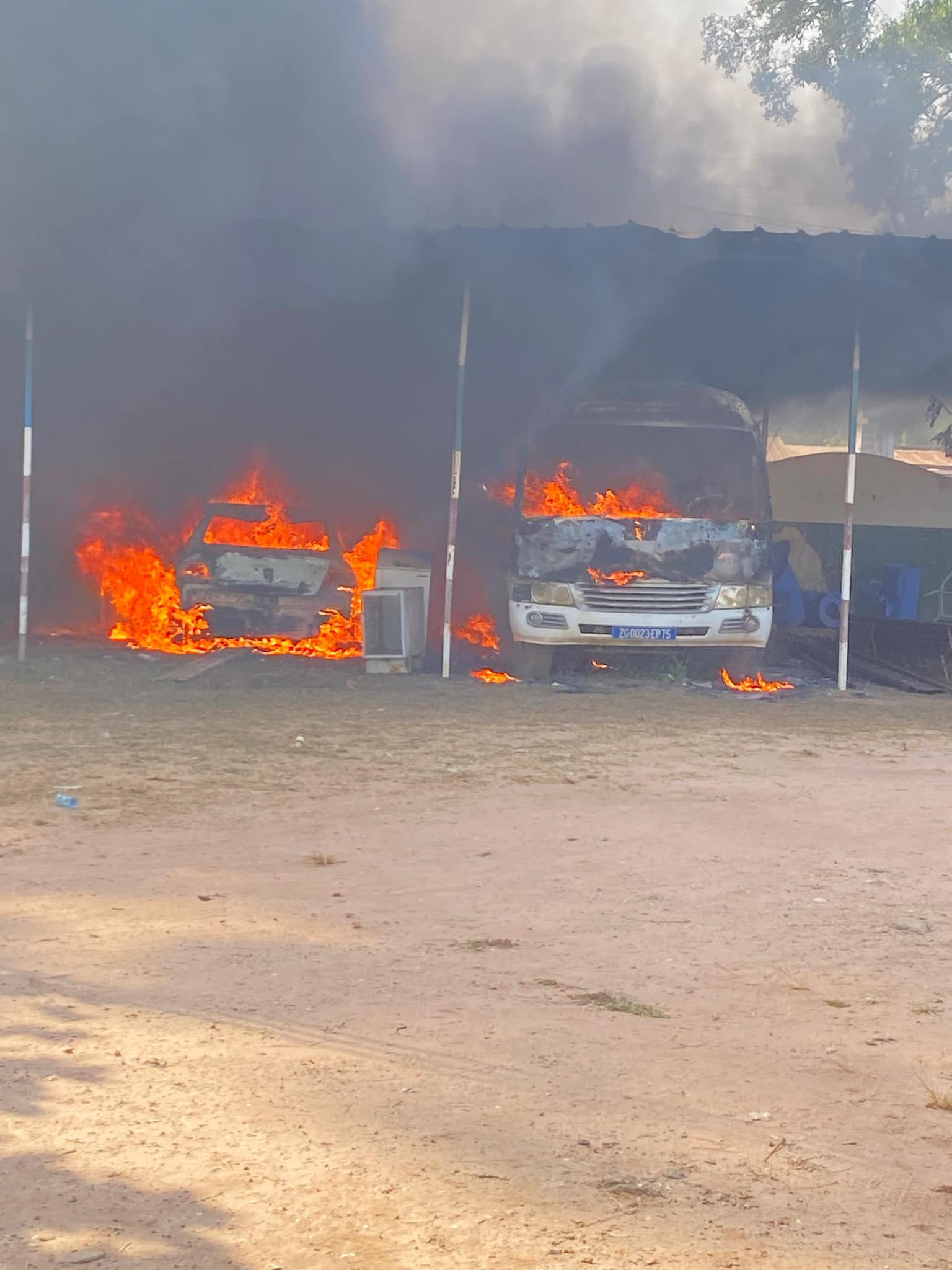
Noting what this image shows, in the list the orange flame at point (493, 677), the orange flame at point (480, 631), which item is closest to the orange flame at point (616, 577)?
the orange flame at point (493, 677)

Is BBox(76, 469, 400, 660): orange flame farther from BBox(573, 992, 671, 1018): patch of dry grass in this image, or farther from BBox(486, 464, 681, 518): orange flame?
BBox(573, 992, 671, 1018): patch of dry grass

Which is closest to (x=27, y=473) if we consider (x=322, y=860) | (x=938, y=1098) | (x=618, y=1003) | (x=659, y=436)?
(x=659, y=436)

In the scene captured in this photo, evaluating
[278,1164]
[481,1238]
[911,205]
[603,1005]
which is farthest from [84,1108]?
[911,205]

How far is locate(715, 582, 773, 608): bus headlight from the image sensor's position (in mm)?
12320

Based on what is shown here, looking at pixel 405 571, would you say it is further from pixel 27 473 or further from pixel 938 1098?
pixel 938 1098

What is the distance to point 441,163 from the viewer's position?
1571 cm

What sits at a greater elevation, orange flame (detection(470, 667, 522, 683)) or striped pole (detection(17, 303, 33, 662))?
striped pole (detection(17, 303, 33, 662))

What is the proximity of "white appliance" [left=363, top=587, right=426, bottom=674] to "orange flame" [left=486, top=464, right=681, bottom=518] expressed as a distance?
5.00ft

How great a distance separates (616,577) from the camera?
1226 centimetres

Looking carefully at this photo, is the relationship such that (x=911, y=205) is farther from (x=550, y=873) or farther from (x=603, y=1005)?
(x=603, y=1005)

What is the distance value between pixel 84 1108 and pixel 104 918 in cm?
182

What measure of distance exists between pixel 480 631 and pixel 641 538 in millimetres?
3703

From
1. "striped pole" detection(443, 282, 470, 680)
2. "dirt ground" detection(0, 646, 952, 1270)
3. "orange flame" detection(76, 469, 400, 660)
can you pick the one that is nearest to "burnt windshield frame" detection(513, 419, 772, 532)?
"striped pole" detection(443, 282, 470, 680)

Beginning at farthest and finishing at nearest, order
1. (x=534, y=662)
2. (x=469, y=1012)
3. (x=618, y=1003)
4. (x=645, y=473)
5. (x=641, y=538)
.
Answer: (x=645, y=473), (x=534, y=662), (x=641, y=538), (x=618, y=1003), (x=469, y=1012)
